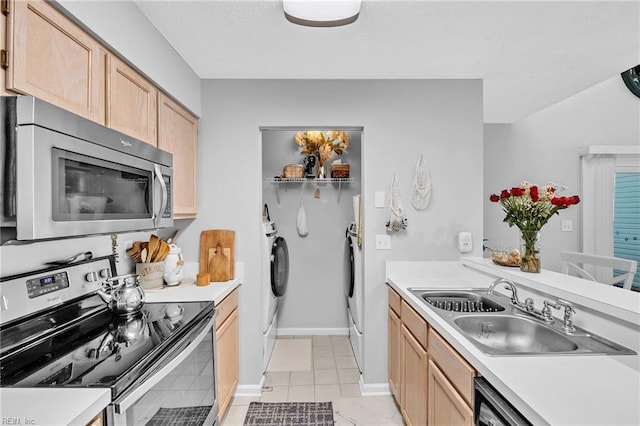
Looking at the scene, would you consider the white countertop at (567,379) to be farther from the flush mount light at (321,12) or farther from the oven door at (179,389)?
the flush mount light at (321,12)

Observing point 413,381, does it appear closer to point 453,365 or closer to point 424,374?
point 424,374

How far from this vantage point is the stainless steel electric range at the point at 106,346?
1046 millimetres

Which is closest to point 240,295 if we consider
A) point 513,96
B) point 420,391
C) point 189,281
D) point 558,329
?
point 189,281

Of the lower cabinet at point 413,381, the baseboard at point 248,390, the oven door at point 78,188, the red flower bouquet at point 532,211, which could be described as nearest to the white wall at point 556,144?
the red flower bouquet at point 532,211

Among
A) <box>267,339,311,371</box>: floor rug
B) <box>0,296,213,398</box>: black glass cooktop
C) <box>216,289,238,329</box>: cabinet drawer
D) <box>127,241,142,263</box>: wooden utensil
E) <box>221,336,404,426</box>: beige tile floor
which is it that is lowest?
<box>221,336,404,426</box>: beige tile floor

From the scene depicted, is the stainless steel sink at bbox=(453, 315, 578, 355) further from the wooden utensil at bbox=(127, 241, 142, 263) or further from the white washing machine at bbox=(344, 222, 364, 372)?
the wooden utensil at bbox=(127, 241, 142, 263)

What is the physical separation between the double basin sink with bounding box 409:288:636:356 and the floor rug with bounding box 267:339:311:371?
4.90ft

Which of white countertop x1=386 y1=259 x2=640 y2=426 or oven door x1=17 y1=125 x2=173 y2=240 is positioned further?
oven door x1=17 y1=125 x2=173 y2=240

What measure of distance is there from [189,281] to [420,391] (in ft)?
5.57

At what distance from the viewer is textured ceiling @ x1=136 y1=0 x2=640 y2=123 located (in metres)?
1.70

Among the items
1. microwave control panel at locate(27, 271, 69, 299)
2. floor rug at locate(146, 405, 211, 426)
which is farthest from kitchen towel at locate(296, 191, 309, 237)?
microwave control panel at locate(27, 271, 69, 299)

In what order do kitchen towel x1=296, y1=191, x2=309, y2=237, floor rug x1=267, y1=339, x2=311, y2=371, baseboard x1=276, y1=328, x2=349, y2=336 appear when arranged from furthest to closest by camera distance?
1. baseboard x1=276, y1=328, x2=349, y2=336
2. kitchen towel x1=296, y1=191, x2=309, y2=237
3. floor rug x1=267, y1=339, x2=311, y2=371

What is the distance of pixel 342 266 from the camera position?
3795 millimetres

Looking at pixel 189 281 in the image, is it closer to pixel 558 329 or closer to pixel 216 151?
pixel 216 151
